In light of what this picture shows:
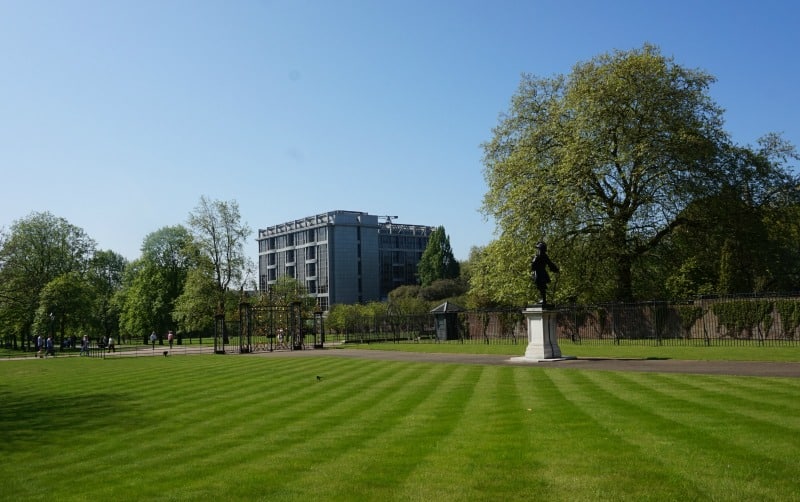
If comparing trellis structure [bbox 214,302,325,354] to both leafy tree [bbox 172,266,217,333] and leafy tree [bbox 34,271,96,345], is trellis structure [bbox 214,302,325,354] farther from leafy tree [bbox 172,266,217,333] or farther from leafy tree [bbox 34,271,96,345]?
leafy tree [bbox 34,271,96,345]

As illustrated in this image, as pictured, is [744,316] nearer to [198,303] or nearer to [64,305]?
[198,303]

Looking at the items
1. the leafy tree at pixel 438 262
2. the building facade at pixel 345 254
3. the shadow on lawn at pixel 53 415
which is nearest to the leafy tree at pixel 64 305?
the shadow on lawn at pixel 53 415

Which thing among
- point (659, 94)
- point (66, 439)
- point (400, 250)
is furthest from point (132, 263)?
point (66, 439)

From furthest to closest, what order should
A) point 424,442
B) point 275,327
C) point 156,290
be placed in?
point 156,290, point 275,327, point 424,442

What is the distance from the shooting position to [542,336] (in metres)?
26.6

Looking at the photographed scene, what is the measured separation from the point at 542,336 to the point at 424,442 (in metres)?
17.4

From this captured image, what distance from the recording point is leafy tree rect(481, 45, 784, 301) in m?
41.8

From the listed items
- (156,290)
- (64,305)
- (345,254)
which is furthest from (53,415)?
(345,254)

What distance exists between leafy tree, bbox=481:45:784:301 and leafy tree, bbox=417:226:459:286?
64.7 meters

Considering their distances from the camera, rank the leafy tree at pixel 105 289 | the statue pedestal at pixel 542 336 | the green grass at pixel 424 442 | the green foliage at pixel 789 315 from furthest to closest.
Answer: the leafy tree at pixel 105 289 < the green foliage at pixel 789 315 < the statue pedestal at pixel 542 336 < the green grass at pixel 424 442

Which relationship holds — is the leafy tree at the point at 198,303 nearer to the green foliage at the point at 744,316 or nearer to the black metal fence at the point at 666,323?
the black metal fence at the point at 666,323

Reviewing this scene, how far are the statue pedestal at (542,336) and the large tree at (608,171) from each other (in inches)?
627

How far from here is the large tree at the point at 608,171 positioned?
4175 cm

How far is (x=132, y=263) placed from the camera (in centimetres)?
9369
